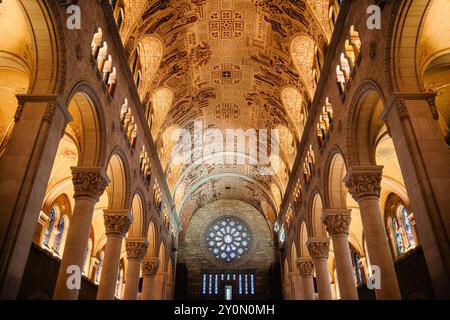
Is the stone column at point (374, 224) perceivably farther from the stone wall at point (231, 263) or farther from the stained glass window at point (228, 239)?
the stained glass window at point (228, 239)

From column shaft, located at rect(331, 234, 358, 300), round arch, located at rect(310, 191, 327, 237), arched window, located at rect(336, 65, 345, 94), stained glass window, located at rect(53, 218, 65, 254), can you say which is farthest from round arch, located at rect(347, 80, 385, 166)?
stained glass window, located at rect(53, 218, 65, 254)

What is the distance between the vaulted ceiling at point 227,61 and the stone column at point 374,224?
19.0 feet

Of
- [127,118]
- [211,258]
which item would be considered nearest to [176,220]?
[211,258]

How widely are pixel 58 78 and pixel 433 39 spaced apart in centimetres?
1024

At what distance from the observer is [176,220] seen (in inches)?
1133

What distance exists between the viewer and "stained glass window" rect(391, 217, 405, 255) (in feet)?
57.9

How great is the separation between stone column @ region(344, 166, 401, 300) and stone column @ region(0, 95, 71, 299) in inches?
329

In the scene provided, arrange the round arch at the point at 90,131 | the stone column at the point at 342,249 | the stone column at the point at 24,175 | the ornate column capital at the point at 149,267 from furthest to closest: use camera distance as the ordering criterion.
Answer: the ornate column capital at the point at 149,267, the stone column at the point at 342,249, the round arch at the point at 90,131, the stone column at the point at 24,175

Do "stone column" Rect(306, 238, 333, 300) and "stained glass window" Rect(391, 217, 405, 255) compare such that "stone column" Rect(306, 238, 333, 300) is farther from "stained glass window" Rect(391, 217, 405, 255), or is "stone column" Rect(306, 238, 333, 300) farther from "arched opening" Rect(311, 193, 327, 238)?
"stained glass window" Rect(391, 217, 405, 255)

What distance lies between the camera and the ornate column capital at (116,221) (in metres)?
13.6

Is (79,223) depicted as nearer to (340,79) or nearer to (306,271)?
(340,79)

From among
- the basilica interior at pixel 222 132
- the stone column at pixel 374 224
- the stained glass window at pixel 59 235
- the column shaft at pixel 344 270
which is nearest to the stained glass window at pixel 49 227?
the basilica interior at pixel 222 132
